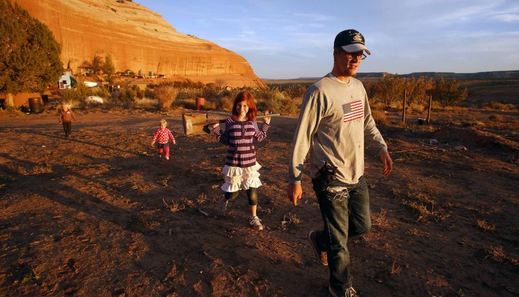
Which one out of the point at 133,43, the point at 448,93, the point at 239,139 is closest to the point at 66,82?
the point at 133,43

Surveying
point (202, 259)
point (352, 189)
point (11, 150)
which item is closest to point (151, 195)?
point (202, 259)

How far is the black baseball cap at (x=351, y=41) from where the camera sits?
7.44 feet

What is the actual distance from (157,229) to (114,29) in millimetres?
63833

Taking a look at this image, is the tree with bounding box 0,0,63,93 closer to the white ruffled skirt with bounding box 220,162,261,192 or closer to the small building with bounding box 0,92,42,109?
the small building with bounding box 0,92,42,109

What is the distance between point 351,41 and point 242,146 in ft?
6.56

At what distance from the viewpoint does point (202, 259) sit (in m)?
3.27

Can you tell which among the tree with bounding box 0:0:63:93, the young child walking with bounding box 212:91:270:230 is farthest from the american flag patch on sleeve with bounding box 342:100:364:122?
the tree with bounding box 0:0:63:93

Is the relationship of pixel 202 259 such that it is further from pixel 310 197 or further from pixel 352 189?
pixel 310 197

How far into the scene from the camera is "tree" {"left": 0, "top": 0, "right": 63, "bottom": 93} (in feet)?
59.0

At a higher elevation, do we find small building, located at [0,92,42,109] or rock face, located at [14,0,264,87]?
rock face, located at [14,0,264,87]

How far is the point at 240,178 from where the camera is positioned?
4.02 m

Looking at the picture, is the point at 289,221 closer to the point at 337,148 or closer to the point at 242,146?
the point at 242,146

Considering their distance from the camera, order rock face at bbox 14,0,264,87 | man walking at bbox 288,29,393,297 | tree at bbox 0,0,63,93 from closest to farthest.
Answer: man walking at bbox 288,29,393,297, tree at bbox 0,0,63,93, rock face at bbox 14,0,264,87

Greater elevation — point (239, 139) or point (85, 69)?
point (85, 69)
